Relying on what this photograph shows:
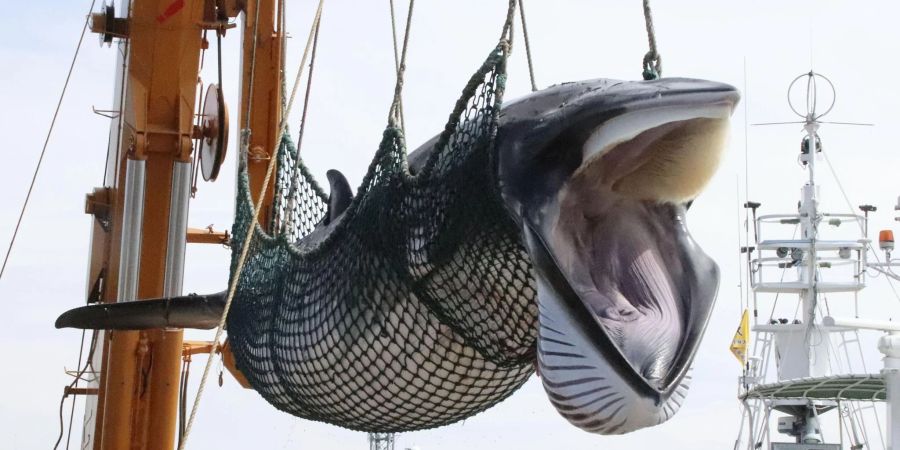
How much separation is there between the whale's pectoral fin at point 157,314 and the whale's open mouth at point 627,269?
7.24 ft

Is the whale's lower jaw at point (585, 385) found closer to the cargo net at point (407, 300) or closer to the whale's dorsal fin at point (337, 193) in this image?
the cargo net at point (407, 300)

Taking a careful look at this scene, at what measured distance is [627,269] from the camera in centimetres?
301

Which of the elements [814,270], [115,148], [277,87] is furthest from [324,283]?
[814,270]

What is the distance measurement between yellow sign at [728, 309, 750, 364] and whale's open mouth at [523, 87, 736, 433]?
1951 cm

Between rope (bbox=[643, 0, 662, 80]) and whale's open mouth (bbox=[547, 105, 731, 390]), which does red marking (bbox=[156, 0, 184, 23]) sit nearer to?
rope (bbox=[643, 0, 662, 80])

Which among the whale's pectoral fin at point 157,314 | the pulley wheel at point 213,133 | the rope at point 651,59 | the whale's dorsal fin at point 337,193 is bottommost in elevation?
the whale's pectoral fin at point 157,314

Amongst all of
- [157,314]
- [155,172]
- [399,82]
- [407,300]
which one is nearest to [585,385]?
[407,300]

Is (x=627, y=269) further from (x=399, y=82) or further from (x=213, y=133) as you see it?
(x=213, y=133)

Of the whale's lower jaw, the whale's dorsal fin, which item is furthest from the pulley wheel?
the whale's lower jaw

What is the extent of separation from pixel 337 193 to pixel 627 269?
5.90 ft

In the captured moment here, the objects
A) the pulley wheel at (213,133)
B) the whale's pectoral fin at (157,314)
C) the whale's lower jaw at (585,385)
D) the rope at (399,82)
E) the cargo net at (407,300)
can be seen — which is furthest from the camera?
the pulley wheel at (213,133)

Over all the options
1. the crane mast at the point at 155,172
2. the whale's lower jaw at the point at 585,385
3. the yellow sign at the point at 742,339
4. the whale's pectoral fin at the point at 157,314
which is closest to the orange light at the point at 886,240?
the yellow sign at the point at 742,339

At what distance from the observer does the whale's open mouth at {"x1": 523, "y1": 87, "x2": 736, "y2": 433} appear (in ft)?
9.04

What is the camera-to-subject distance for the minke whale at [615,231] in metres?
2.75
